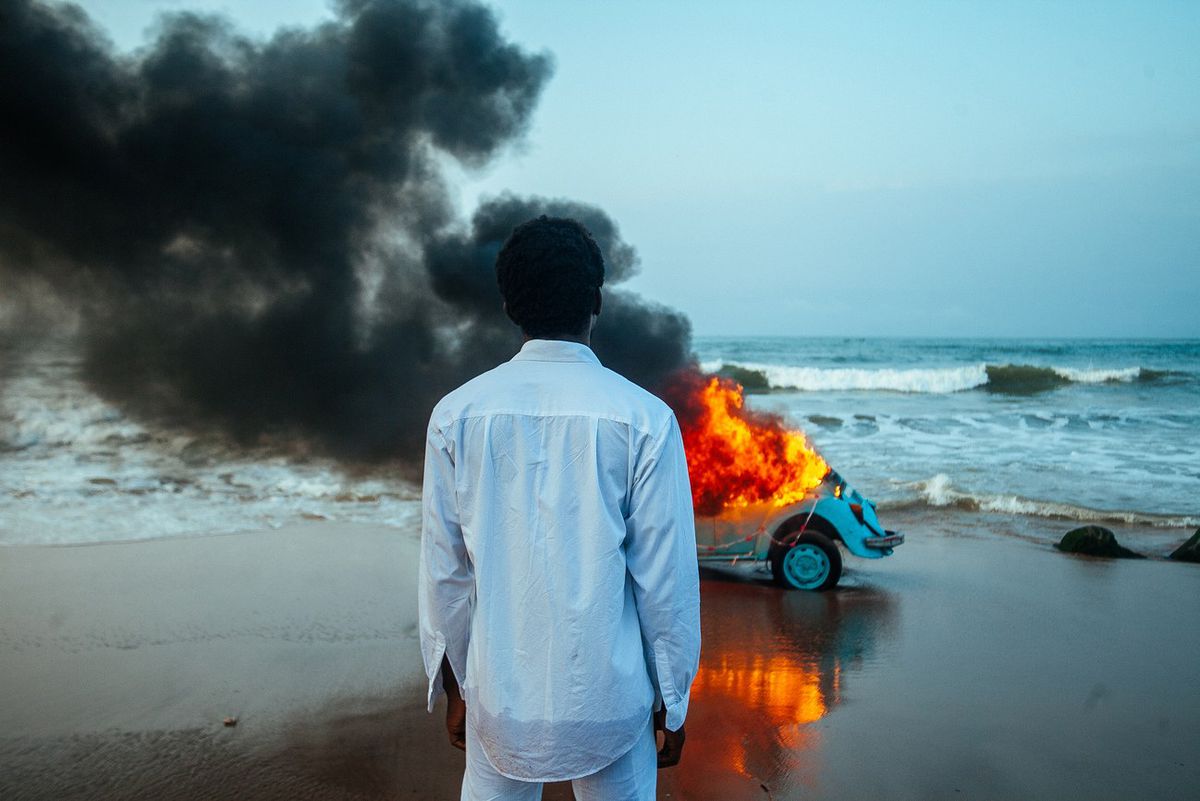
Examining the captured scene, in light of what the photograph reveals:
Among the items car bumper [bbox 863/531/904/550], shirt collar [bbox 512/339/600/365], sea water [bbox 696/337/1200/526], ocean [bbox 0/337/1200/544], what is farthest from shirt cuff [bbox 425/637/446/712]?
sea water [bbox 696/337/1200/526]

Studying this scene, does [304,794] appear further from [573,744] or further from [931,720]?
[931,720]

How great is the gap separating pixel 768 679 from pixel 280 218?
7323mm

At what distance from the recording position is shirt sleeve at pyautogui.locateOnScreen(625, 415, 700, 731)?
6.14 feet

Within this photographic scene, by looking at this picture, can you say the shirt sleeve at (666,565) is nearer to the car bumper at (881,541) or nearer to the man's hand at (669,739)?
the man's hand at (669,739)

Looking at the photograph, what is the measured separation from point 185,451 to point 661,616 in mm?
12127

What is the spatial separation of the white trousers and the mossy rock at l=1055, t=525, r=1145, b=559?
7366 millimetres

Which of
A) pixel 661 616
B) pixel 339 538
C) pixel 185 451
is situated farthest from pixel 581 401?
pixel 185 451

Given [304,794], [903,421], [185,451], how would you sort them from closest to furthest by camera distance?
[304,794] < [185,451] < [903,421]

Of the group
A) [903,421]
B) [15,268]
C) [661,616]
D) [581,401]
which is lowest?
[903,421]

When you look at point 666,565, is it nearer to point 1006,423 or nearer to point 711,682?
point 711,682

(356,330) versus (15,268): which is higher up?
(15,268)

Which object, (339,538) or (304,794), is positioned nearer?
(304,794)

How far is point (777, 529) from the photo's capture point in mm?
6688

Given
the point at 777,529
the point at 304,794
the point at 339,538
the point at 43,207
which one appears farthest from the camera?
the point at 43,207
